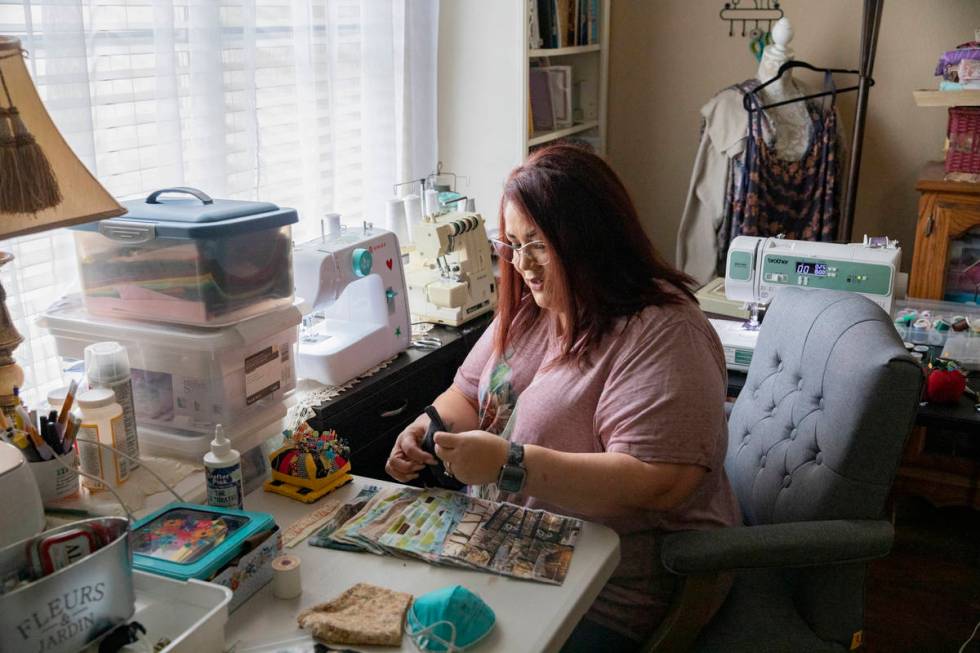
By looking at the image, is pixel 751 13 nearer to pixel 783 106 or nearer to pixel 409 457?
pixel 783 106

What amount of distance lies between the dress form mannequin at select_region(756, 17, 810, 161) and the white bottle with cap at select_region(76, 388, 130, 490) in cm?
258

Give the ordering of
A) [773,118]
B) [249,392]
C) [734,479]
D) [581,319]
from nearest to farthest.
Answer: [581,319]
[249,392]
[734,479]
[773,118]

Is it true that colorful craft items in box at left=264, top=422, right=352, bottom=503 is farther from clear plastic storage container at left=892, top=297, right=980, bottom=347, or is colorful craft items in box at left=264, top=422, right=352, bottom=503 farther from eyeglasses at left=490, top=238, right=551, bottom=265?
clear plastic storage container at left=892, top=297, right=980, bottom=347

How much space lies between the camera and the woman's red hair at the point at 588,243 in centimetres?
154

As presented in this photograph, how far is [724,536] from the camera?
149 cm

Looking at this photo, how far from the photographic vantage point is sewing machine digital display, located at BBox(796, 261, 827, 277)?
2385 mm

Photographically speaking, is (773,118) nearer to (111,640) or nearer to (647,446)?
(647,446)

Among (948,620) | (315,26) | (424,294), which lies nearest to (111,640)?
(424,294)

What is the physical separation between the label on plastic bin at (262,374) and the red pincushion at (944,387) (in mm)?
1408

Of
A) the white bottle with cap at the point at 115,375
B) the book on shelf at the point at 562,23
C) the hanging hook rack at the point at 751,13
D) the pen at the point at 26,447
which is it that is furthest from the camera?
the hanging hook rack at the point at 751,13

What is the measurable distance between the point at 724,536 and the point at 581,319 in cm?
41

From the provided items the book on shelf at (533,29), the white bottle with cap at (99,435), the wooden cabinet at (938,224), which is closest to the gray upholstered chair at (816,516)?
the white bottle with cap at (99,435)

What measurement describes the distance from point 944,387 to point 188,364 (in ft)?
5.22

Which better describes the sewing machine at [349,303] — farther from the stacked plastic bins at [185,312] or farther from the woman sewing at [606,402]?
the woman sewing at [606,402]
